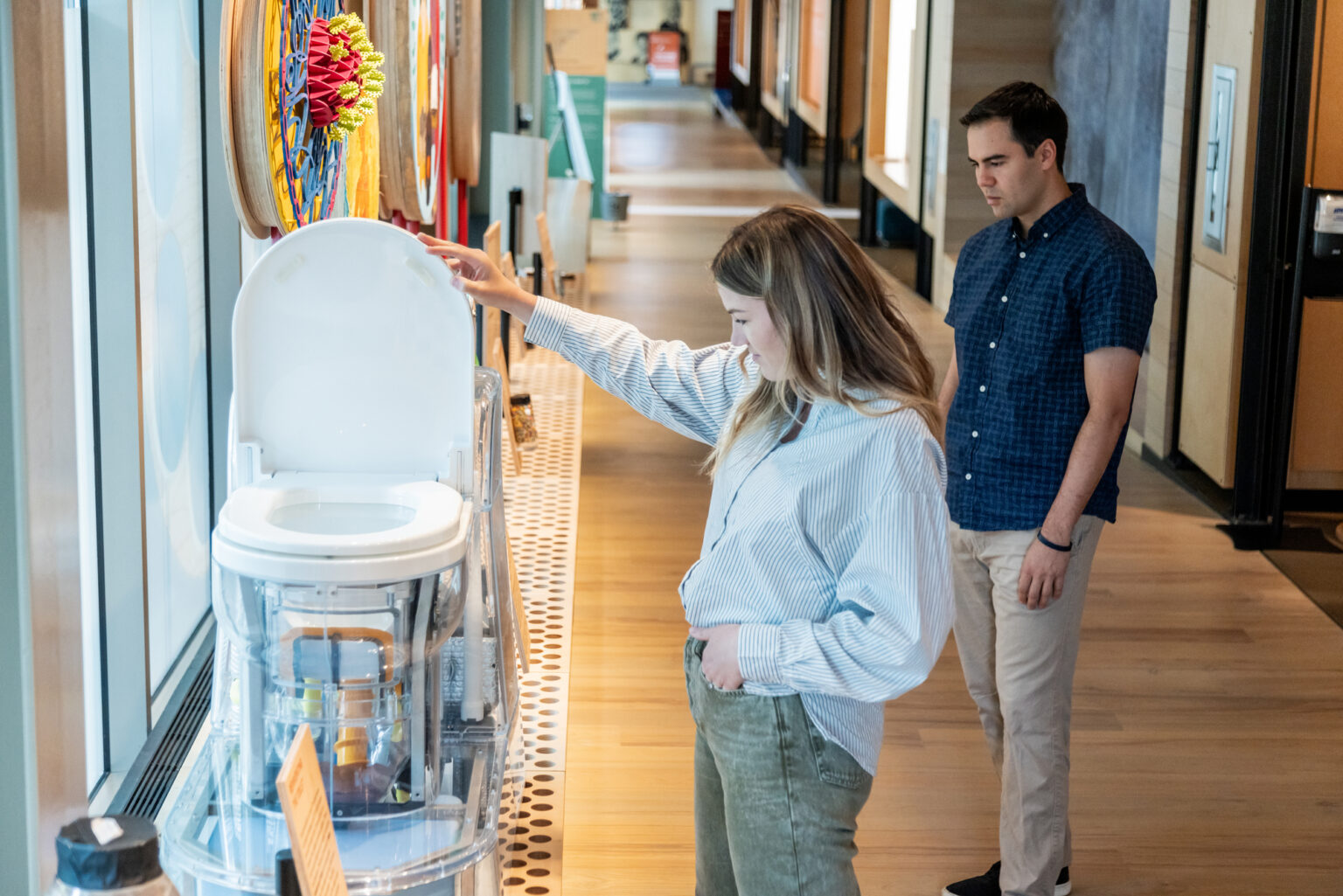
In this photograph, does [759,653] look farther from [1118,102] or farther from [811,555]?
[1118,102]

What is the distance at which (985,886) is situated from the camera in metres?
3.07

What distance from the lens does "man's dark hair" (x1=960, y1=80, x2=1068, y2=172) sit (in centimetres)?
266

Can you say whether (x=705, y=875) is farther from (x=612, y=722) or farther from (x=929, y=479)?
(x=612, y=722)

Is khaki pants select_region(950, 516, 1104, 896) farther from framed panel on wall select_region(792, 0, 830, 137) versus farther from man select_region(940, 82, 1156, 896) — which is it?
framed panel on wall select_region(792, 0, 830, 137)

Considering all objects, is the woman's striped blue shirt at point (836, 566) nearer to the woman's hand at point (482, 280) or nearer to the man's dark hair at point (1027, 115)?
the woman's hand at point (482, 280)

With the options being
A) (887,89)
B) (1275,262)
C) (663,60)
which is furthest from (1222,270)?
(663,60)

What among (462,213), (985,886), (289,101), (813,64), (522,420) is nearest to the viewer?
(289,101)

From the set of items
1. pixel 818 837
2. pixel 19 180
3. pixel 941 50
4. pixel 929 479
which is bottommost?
pixel 818 837

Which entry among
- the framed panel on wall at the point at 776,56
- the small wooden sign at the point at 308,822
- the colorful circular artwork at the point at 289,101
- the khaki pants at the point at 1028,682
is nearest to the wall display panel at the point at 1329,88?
the khaki pants at the point at 1028,682

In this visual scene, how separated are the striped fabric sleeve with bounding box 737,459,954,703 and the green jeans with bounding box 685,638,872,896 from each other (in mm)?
96

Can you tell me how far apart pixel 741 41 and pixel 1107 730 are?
79.3ft

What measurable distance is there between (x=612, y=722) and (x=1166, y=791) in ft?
4.48

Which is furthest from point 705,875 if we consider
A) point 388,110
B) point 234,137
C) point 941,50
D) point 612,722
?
point 941,50

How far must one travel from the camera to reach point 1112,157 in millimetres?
7922
